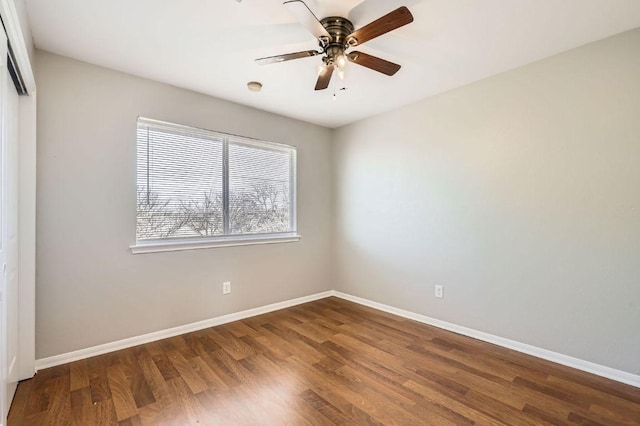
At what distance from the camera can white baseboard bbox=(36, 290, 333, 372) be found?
229 cm

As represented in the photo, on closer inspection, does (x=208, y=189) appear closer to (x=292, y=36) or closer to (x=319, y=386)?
(x=292, y=36)

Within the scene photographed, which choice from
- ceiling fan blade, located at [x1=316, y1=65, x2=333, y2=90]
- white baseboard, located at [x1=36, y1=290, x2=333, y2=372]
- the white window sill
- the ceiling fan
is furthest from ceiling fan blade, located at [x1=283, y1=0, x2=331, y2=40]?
white baseboard, located at [x1=36, y1=290, x2=333, y2=372]

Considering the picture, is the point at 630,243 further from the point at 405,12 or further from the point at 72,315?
the point at 72,315

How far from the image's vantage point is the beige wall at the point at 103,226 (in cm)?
228

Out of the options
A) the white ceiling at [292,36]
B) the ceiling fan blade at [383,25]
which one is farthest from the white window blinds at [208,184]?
the ceiling fan blade at [383,25]

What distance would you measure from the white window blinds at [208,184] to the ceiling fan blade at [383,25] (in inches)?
75.0

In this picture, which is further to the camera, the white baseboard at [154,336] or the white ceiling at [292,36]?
the white baseboard at [154,336]

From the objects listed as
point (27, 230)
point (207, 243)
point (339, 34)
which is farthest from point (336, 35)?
point (27, 230)

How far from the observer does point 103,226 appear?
250 cm

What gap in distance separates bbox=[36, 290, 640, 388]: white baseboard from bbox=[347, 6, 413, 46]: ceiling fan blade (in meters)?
2.66

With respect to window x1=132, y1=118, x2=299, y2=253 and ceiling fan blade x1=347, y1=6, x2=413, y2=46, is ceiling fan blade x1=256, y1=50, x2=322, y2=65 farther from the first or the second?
window x1=132, y1=118, x2=299, y2=253

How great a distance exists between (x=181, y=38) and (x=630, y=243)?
347 centimetres

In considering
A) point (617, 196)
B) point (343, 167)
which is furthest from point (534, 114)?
point (343, 167)

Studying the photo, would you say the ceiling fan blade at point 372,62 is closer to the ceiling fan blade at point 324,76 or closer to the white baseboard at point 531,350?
the ceiling fan blade at point 324,76
